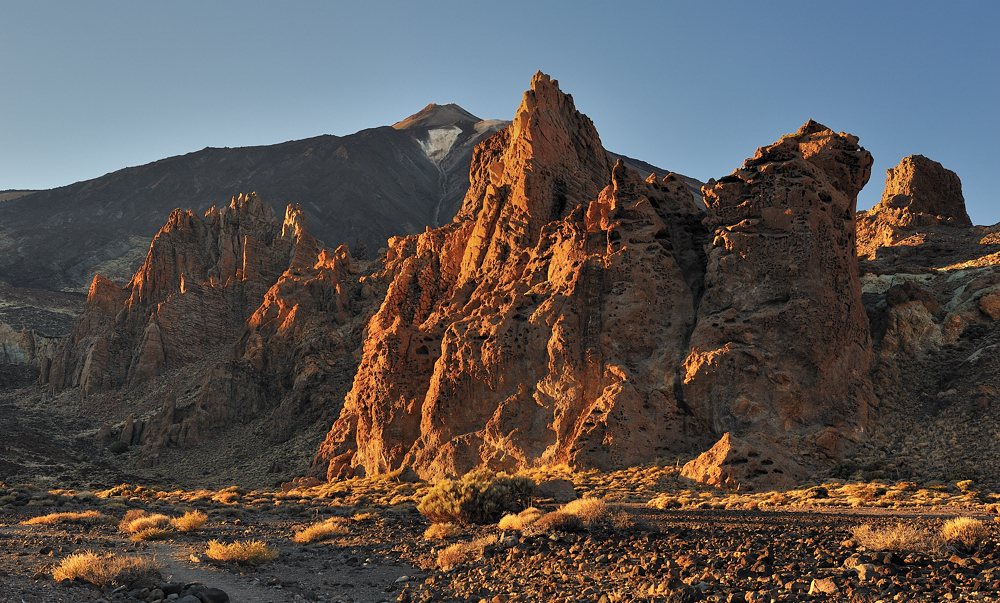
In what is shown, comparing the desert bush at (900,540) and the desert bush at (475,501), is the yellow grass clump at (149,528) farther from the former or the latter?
the desert bush at (900,540)

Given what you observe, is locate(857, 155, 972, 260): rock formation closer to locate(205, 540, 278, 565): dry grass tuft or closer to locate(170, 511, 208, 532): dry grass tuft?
locate(170, 511, 208, 532): dry grass tuft

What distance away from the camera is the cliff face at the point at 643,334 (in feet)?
83.6

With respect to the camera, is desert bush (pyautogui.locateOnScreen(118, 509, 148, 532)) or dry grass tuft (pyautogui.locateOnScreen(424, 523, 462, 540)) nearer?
dry grass tuft (pyautogui.locateOnScreen(424, 523, 462, 540))

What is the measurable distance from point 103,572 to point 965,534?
1351 centimetres

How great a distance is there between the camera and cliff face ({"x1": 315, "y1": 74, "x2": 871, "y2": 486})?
25.5 meters

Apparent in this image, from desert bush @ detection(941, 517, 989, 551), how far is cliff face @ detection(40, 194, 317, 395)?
2823 inches

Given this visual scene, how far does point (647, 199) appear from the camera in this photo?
3103 centimetres

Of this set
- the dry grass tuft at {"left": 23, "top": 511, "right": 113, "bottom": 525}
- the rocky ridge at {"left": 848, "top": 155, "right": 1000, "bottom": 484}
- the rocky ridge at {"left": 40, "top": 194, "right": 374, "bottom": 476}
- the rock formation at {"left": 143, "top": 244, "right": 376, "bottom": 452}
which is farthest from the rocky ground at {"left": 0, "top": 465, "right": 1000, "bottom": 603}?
the rocky ridge at {"left": 40, "top": 194, "right": 374, "bottom": 476}

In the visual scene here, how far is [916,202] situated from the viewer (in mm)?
46406

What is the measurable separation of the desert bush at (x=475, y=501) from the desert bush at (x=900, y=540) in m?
9.52

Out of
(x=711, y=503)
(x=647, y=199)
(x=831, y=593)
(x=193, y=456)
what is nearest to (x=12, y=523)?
(x=711, y=503)

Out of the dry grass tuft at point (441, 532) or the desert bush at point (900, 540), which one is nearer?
the desert bush at point (900, 540)

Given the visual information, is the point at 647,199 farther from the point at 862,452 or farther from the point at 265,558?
the point at 265,558

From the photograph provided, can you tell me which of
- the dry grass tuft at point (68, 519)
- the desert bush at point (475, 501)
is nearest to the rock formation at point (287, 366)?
the dry grass tuft at point (68, 519)
